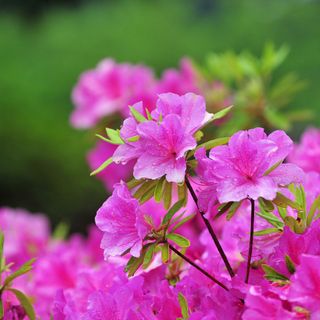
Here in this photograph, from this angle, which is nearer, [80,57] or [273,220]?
[273,220]

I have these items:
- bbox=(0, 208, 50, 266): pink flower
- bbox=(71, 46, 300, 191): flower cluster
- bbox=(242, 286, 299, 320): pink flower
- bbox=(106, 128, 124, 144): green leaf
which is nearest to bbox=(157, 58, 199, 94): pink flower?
bbox=(71, 46, 300, 191): flower cluster

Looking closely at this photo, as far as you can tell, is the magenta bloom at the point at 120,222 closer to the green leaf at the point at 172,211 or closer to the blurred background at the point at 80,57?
the green leaf at the point at 172,211

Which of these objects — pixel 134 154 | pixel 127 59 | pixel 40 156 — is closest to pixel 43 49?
pixel 127 59

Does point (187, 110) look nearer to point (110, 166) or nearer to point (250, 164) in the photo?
point (250, 164)

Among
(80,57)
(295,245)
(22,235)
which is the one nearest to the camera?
(295,245)

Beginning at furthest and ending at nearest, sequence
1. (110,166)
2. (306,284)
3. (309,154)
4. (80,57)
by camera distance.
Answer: (80,57) → (110,166) → (309,154) → (306,284)

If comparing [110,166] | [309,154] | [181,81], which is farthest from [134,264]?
[181,81]

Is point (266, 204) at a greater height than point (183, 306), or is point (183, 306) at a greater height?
point (266, 204)
